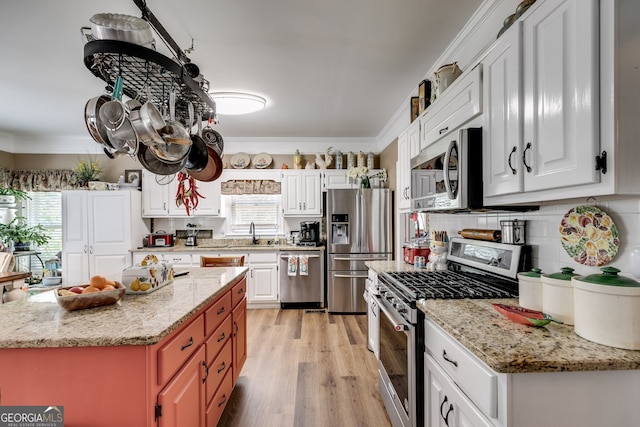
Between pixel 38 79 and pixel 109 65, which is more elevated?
pixel 38 79

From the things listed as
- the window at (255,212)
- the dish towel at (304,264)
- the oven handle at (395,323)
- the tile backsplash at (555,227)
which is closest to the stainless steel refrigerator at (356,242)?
the dish towel at (304,264)

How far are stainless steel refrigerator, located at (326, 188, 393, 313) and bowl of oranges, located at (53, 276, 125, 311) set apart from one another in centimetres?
290

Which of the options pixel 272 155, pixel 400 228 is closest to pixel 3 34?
pixel 272 155

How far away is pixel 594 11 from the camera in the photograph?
0.92 meters

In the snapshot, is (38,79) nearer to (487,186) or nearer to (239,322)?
(239,322)

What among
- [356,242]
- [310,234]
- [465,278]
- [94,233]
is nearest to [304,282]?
[310,234]

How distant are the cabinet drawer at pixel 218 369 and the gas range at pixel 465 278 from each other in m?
1.07

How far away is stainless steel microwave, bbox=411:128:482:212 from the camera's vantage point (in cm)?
155

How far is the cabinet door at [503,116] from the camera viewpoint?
4.17ft

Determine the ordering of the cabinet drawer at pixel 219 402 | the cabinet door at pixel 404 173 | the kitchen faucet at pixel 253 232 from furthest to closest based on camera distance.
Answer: the kitchen faucet at pixel 253 232
the cabinet door at pixel 404 173
the cabinet drawer at pixel 219 402

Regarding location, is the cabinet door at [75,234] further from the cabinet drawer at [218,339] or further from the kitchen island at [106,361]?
the cabinet drawer at [218,339]

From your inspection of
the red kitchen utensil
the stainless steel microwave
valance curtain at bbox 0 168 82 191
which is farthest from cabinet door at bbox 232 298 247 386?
valance curtain at bbox 0 168 82 191

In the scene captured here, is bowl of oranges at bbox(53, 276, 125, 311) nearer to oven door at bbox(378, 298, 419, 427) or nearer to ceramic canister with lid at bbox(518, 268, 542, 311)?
oven door at bbox(378, 298, 419, 427)

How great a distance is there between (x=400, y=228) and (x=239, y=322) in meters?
2.19
